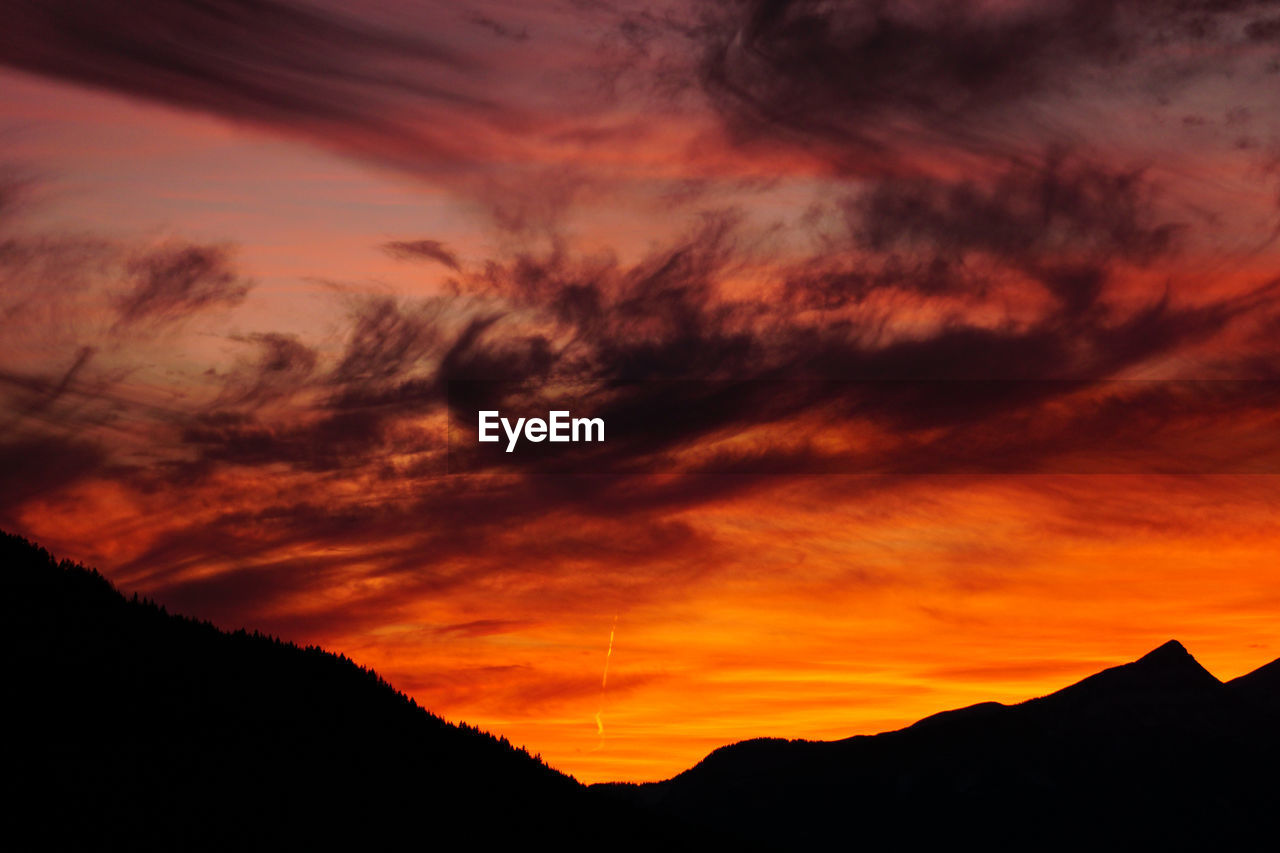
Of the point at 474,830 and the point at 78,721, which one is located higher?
the point at 78,721

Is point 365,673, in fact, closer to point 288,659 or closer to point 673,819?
point 288,659

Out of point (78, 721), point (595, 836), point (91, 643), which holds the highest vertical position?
point (91, 643)

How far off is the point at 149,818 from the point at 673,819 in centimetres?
5007

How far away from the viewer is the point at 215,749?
4453 cm

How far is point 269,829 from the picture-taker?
41.0 metres

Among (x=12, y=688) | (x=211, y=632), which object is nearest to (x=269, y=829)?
(x=12, y=688)

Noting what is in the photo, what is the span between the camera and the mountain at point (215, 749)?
36.3 meters

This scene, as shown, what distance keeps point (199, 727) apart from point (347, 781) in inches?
290

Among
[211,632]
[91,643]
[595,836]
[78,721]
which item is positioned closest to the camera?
[78,721]

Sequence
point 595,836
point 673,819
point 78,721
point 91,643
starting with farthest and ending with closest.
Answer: point 673,819, point 595,836, point 91,643, point 78,721

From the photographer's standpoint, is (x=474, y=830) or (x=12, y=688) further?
(x=474, y=830)

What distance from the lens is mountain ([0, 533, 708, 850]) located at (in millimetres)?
36281

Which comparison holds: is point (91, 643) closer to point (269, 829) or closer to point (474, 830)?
point (269, 829)

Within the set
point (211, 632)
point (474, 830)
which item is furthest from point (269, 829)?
point (211, 632)
